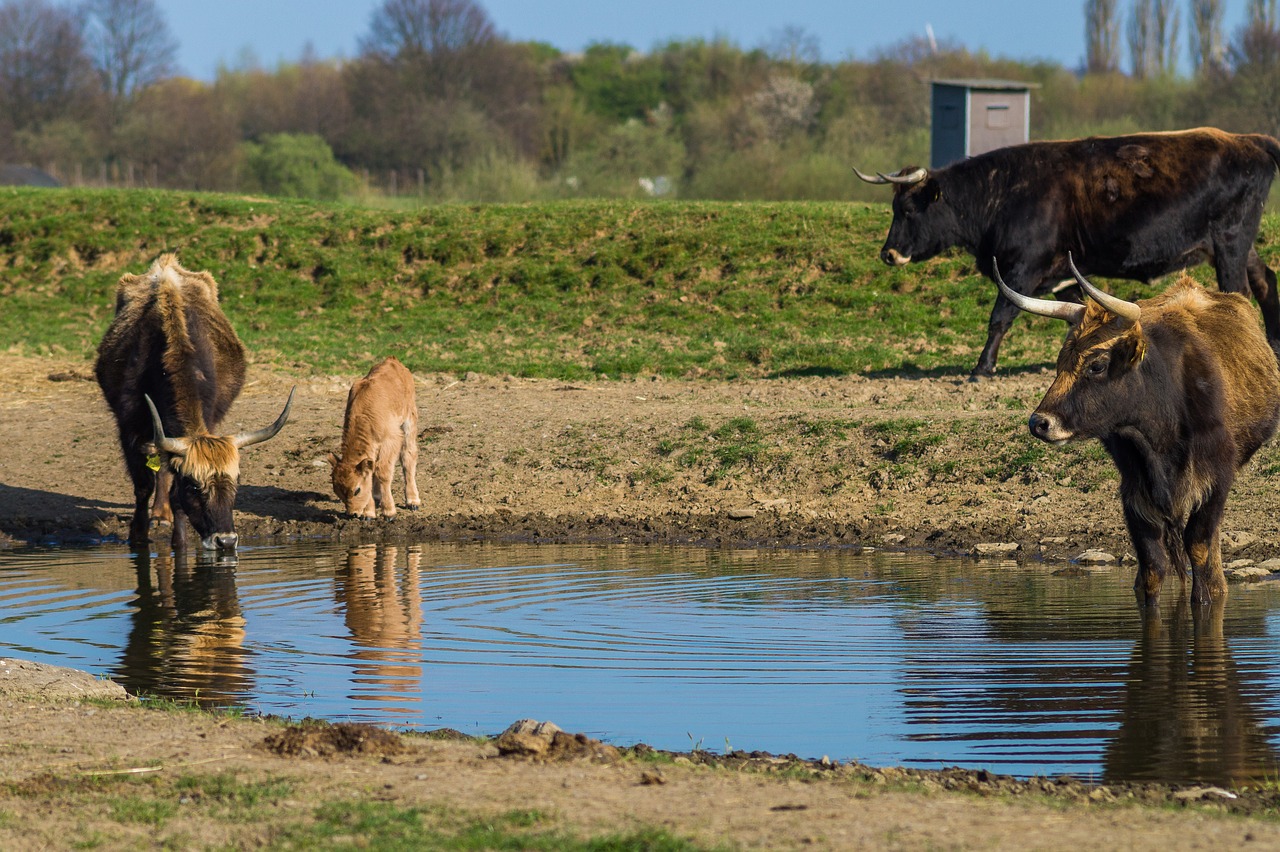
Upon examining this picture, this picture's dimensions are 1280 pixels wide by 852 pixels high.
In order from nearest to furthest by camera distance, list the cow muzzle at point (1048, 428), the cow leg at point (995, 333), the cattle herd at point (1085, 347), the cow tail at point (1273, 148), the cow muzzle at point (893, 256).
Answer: the cow muzzle at point (1048, 428)
the cattle herd at point (1085, 347)
the cow tail at point (1273, 148)
the cow leg at point (995, 333)
the cow muzzle at point (893, 256)

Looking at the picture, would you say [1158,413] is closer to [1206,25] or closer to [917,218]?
[917,218]

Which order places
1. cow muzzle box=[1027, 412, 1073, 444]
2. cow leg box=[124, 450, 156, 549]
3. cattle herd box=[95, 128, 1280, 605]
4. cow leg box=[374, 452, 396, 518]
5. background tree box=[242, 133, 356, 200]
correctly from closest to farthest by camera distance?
cow muzzle box=[1027, 412, 1073, 444]
cattle herd box=[95, 128, 1280, 605]
cow leg box=[124, 450, 156, 549]
cow leg box=[374, 452, 396, 518]
background tree box=[242, 133, 356, 200]

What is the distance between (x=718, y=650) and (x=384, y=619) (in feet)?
6.81

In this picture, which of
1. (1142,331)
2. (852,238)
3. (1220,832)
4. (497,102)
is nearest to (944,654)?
(1142,331)

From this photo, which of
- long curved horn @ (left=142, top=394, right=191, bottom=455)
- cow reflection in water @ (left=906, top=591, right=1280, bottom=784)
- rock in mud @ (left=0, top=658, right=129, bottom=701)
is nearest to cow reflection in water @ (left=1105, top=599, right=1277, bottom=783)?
cow reflection in water @ (left=906, top=591, right=1280, bottom=784)

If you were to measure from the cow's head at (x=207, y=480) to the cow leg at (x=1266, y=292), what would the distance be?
9.36 metres

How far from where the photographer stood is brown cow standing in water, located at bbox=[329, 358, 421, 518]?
1262 centimetres

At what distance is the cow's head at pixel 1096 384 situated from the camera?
8367 mm

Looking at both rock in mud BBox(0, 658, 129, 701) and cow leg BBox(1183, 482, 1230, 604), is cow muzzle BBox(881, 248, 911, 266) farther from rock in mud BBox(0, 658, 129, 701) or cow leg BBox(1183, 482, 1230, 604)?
rock in mud BBox(0, 658, 129, 701)

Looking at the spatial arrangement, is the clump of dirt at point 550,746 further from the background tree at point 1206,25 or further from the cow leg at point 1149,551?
the background tree at point 1206,25

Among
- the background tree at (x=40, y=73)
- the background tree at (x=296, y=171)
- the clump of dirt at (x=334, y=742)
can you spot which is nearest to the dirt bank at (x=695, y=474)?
the clump of dirt at (x=334, y=742)

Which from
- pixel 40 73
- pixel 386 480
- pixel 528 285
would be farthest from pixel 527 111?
pixel 386 480

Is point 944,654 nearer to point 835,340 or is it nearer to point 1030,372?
point 1030,372

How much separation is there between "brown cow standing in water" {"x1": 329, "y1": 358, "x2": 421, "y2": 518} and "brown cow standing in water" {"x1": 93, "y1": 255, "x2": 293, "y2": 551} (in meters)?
0.73
